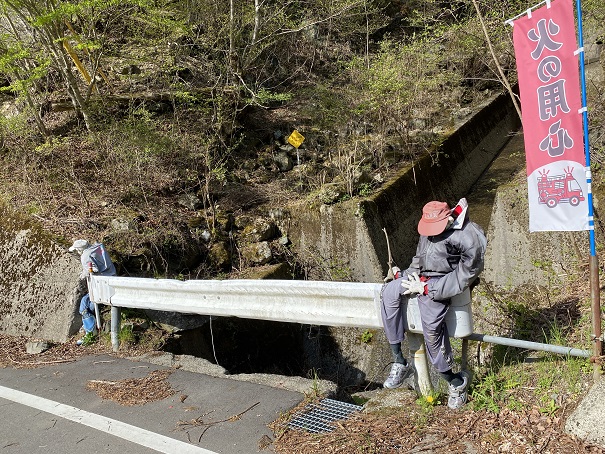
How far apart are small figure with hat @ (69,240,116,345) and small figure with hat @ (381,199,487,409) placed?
408cm

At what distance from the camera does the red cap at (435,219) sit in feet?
11.9

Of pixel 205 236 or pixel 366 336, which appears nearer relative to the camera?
pixel 366 336

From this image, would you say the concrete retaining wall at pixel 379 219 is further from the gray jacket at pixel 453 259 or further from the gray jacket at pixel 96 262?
the gray jacket at pixel 453 259

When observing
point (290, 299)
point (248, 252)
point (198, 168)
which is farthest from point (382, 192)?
point (290, 299)

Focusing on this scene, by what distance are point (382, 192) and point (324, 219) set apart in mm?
1240

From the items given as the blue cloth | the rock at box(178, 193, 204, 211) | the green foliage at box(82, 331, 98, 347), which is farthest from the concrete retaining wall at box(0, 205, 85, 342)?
the rock at box(178, 193, 204, 211)

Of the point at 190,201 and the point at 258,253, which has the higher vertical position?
the point at 190,201

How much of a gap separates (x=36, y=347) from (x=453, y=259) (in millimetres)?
5261

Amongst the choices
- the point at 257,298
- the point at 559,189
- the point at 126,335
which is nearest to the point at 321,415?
the point at 257,298

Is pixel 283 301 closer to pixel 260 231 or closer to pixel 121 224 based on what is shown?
pixel 121 224

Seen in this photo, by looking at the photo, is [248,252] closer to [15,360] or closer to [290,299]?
[15,360]

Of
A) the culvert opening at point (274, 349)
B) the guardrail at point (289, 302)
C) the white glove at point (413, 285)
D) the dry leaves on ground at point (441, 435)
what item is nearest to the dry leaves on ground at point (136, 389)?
the guardrail at point (289, 302)

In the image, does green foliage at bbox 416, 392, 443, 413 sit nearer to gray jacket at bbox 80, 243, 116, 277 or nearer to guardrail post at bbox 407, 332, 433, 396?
guardrail post at bbox 407, 332, 433, 396

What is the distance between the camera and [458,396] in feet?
12.4
